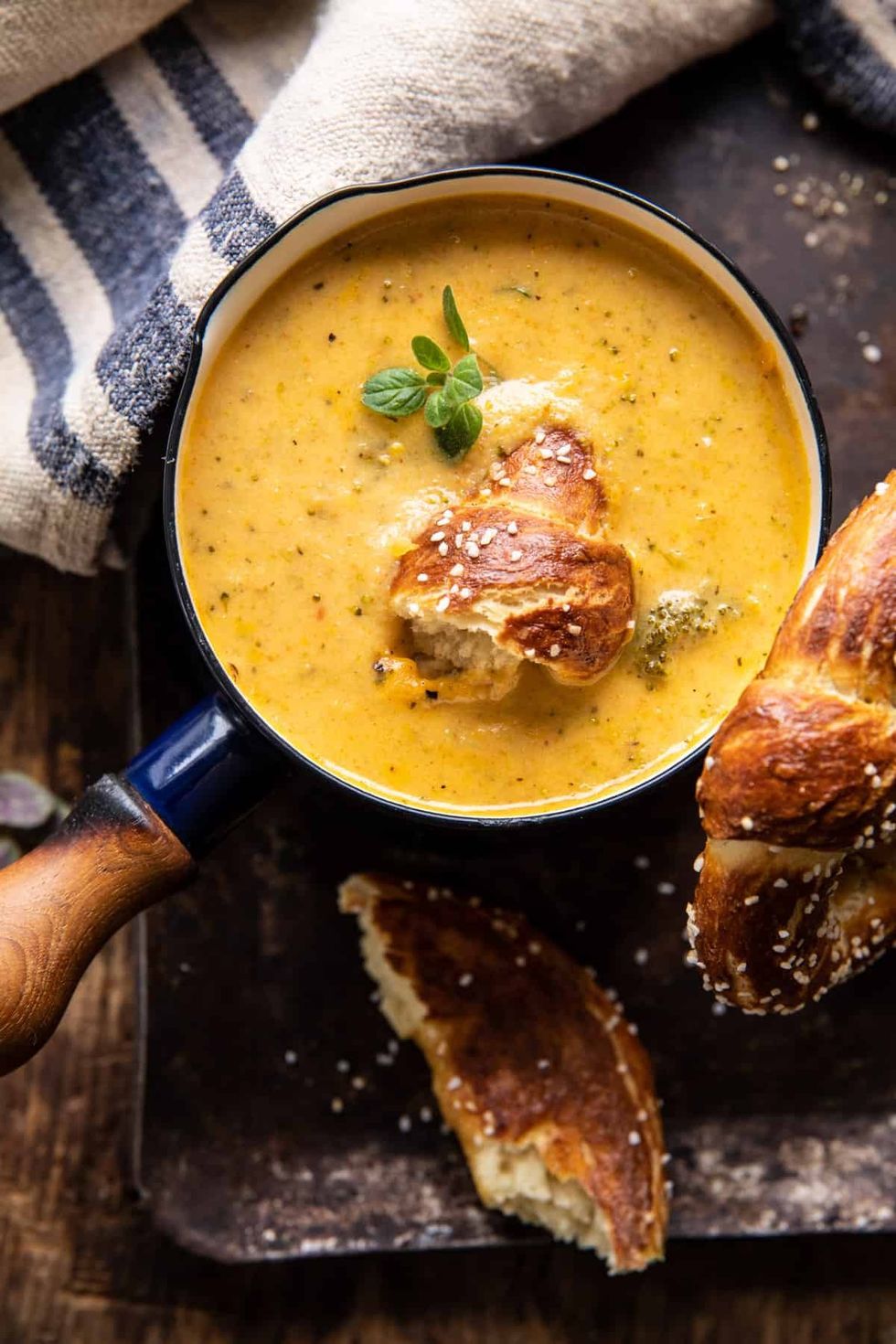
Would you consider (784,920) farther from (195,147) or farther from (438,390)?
(195,147)

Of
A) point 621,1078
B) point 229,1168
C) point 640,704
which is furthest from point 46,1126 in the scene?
point 640,704

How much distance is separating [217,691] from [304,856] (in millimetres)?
728

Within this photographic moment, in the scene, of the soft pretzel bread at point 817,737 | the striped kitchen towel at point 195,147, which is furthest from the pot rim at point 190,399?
the striped kitchen towel at point 195,147

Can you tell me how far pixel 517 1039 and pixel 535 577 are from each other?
1158 millimetres

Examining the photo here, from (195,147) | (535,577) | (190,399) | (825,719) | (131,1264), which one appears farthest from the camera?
(131,1264)

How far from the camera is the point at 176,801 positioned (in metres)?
2.28

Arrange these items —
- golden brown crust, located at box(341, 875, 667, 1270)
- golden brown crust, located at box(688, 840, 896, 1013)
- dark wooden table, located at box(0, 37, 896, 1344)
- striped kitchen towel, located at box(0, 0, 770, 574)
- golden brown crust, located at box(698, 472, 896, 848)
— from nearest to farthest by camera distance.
A: golden brown crust, located at box(698, 472, 896, 848)
golden brown crust, located at box(688, 840, 896, 1013)
striped kitchen towel, located at box(0, 0, 770, 574)
golden brown crust, located at box(341, 875, 667, 1270)
dark wooden table, located at box(0, 37, 896, 1344)

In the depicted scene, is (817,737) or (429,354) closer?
(817,737)

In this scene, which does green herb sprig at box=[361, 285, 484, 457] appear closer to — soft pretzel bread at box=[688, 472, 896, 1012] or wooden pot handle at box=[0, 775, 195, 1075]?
soft pretzel bread at box=[688, 472, 896, 1012]

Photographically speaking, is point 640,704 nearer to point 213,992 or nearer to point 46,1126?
point 213,992

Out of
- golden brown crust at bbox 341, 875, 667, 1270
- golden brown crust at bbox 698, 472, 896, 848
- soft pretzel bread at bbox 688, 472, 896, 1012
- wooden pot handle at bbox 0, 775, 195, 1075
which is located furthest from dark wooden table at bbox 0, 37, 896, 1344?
golden brown crust at bbox 698, 472, 896, 848

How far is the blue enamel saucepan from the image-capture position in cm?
227

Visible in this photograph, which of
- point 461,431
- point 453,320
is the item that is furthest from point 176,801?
point 453,320

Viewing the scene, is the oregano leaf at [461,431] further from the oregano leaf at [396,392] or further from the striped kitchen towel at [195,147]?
the striped kitchen towel at [195,147]
